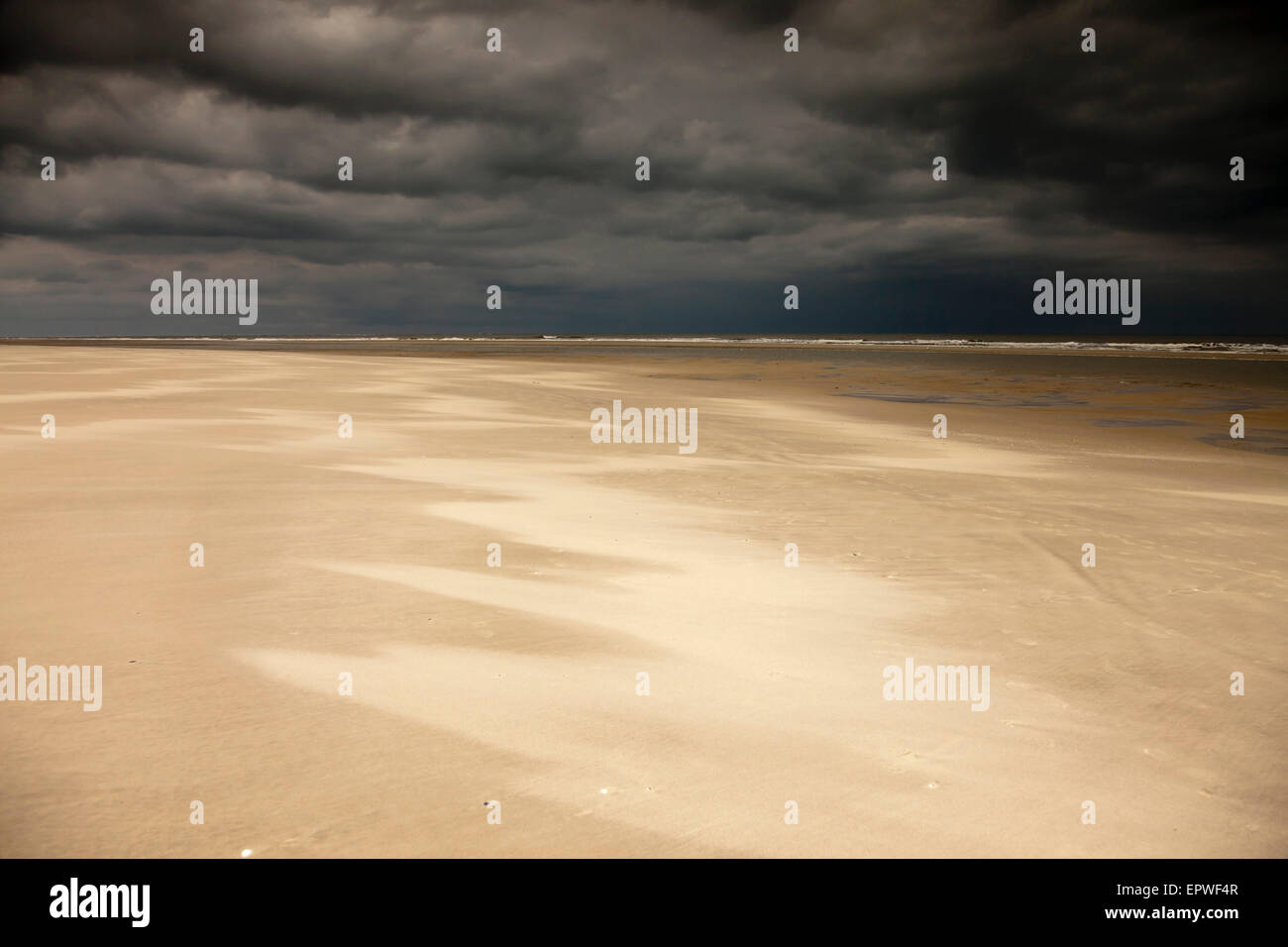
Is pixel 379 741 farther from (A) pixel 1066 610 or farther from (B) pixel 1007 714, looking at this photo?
(A) pixel 1066 610

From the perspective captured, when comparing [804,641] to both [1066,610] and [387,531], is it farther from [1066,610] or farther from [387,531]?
[387,531]

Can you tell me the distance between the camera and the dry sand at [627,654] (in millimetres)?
3131

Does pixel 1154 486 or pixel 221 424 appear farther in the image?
pixel 221 424

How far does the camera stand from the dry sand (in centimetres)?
313

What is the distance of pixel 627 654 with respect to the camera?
478cm

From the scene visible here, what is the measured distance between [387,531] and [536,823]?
15.7ft

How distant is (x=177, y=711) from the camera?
384cm

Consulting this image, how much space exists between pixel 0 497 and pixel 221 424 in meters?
6.28

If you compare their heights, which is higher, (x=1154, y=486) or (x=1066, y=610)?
(x=1154, y=486)
